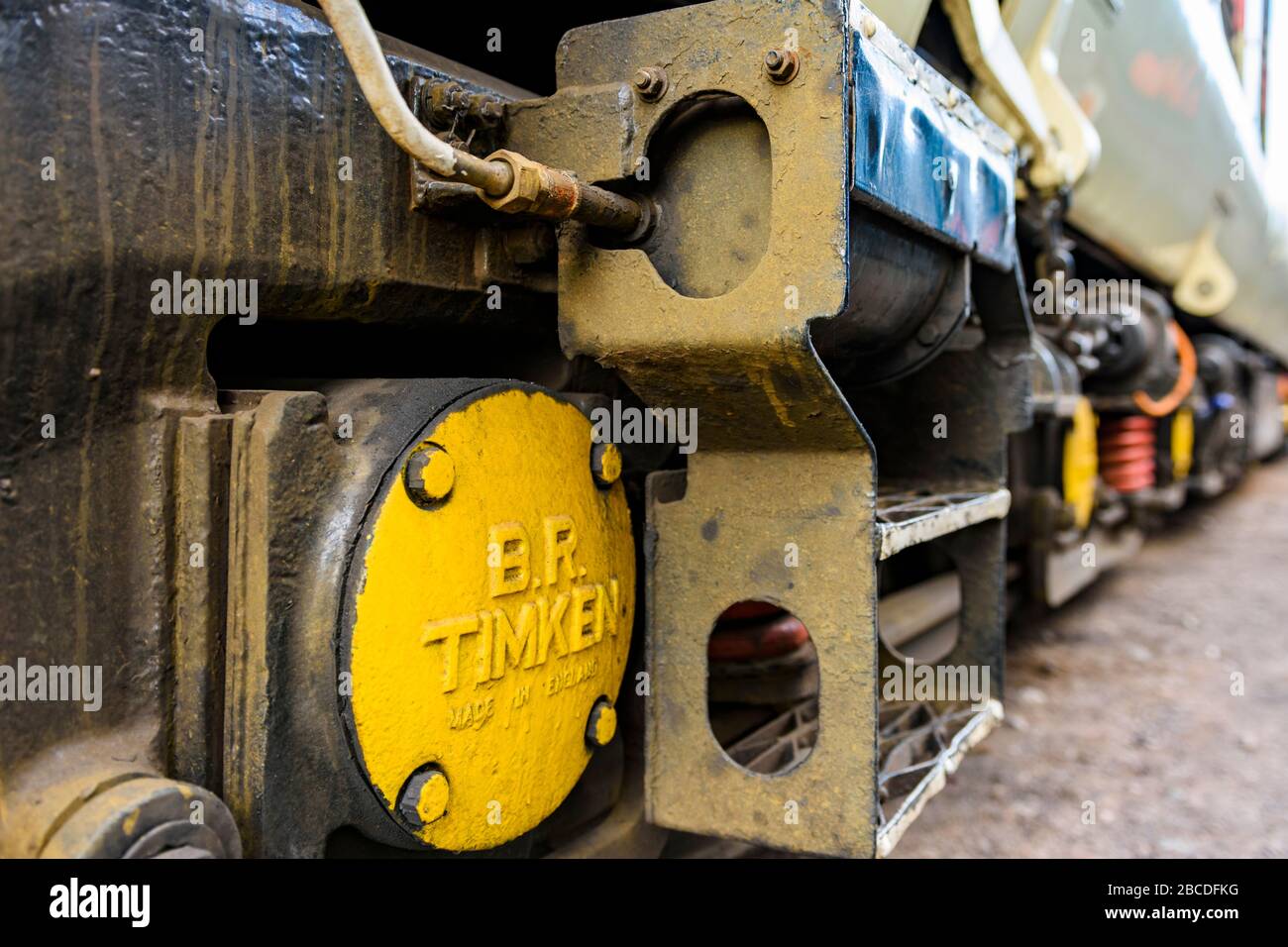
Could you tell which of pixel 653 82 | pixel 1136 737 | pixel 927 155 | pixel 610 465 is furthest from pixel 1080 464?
pixel 653 82

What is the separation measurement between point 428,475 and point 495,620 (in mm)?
174

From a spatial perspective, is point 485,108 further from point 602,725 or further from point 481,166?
point 602,725

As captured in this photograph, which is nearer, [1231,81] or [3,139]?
[3,139]

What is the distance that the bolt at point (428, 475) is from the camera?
1.06m

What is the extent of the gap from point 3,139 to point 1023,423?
159 cm

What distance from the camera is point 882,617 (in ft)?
7.97

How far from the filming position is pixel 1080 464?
A: 3754 mm

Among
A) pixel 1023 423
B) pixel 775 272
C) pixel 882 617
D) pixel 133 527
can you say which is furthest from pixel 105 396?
pixel 882 617

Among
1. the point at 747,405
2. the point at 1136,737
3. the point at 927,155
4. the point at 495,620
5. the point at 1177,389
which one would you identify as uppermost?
the point at 927,155

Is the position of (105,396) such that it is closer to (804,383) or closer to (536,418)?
(536,418)
